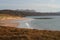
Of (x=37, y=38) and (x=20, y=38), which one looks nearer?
(x=20, y=38)

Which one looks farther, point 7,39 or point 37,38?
point 37,38

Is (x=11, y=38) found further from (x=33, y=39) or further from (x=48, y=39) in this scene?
(x=48, y=39)

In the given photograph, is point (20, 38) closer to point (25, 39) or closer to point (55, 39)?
point (25, 39)

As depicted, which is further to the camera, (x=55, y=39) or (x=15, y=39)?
(x=55, y=39)

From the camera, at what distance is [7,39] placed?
1150 centimetres

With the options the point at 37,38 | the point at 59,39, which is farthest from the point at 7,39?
the point at 59,39

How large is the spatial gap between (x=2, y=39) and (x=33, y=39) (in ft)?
7.32

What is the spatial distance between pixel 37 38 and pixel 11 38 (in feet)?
6.56

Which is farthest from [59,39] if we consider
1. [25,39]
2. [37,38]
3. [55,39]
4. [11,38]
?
[11,38]

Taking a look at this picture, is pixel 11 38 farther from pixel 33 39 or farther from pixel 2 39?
pixel 33 39

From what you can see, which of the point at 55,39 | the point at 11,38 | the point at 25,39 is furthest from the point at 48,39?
the point at 11,38

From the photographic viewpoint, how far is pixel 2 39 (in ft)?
38.1

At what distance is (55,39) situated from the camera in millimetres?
12797

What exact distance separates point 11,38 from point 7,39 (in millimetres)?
283
